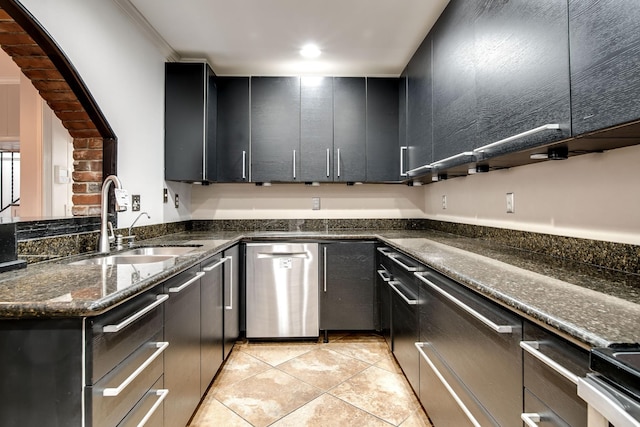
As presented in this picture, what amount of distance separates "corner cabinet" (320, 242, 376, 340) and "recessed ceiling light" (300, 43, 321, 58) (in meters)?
1.60

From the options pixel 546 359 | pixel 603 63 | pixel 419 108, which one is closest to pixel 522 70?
pixel 603 63

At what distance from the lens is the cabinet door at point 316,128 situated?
2896 millimetres

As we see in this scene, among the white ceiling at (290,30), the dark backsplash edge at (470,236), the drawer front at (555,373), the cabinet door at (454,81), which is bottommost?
the drawer front at (555,373)

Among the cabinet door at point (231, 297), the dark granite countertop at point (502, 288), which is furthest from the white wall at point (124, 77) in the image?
the dark granite countertop at point (502, 288)

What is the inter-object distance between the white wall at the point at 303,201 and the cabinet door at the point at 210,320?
1.16 metres

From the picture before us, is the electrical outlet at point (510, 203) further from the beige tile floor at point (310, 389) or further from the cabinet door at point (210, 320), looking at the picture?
the cabinet door at point (210, 320)

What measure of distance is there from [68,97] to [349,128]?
206 cm

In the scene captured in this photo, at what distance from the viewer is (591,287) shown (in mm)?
957

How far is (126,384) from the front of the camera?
96 centimetres

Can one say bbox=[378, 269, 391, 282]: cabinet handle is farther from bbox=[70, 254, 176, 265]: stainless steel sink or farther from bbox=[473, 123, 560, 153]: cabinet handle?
bbox=[70, 254, 176, 265]: stainless steel sink

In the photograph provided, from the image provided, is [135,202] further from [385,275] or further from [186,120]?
[385,275]

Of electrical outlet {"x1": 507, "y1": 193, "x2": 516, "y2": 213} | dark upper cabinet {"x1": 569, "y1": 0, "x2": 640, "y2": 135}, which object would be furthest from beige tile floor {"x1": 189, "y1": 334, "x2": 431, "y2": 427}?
dark upper cabinet {"x1": 569, "y1": 0, "x2": 640, "y2": 135}

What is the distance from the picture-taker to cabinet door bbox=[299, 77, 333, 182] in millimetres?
2896

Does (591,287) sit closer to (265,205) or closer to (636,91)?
(636,91)
